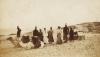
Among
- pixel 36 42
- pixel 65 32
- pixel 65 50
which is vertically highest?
pixel 65 32

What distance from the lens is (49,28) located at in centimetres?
259

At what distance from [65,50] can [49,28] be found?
12.5 inches

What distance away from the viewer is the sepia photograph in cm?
257

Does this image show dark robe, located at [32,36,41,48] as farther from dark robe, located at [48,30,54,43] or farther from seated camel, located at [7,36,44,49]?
dark robe, located at [48,30,54,43]

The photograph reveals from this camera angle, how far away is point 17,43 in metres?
2.56

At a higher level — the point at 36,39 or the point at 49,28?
the point at 49,28

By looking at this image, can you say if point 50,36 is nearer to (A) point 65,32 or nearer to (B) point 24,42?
(A) point 65,32

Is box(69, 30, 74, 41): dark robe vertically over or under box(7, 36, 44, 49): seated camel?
over

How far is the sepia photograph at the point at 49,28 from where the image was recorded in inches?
101

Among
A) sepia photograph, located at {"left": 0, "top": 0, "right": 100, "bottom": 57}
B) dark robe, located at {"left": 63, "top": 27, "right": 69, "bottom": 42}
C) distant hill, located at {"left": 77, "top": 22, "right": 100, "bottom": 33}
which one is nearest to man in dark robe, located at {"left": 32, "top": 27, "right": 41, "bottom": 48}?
sepia photograph, located at {"left": 0, "top": 0, "right": 100, "bottom": 57}

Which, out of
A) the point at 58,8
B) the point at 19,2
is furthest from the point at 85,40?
the point at 19,2

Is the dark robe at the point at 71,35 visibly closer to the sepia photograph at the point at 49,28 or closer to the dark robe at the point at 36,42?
the sepia photograph at the point at 49,28

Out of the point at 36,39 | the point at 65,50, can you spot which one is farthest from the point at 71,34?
the point at 36,39

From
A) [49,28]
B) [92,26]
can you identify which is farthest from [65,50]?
[92,26]
